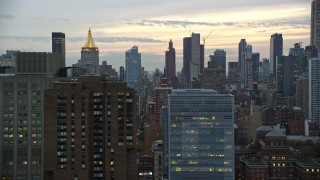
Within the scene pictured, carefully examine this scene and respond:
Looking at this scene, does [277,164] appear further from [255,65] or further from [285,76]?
[255,65]

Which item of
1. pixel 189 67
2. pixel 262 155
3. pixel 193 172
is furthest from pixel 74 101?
pixel 189 67

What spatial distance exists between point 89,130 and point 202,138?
3688 mm

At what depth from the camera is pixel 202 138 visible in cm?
1194

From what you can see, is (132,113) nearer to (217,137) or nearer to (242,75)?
(217,137)

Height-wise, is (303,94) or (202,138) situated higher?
(303,94)

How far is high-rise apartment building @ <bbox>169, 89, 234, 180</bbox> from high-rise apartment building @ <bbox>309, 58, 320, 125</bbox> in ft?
43.7

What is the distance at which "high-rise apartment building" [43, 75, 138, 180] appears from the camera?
8.68 meters

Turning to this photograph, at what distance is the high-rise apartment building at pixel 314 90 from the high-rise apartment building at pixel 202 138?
13.3 meters

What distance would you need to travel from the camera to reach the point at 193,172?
39.2 feet

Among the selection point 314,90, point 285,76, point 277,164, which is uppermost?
point 285,76

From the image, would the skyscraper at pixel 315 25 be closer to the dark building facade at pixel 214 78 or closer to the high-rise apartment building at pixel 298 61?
the high-rise apartment building at pixel 298 61

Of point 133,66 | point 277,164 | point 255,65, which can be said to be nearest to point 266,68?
point 255,65

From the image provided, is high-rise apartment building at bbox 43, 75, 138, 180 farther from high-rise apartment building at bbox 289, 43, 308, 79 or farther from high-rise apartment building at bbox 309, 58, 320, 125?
high-rise apartment building at bbox 289, 43, 308, 79

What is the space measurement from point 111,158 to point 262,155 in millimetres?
6179
